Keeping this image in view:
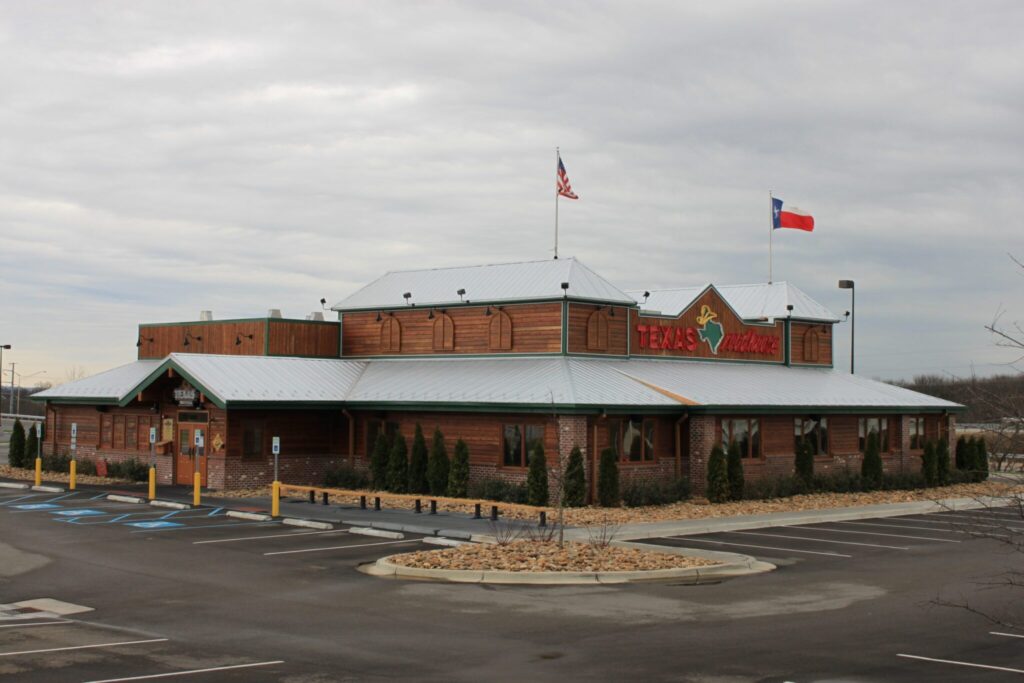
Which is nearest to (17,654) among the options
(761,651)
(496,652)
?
(496,652)

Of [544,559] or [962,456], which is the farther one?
[962,456]

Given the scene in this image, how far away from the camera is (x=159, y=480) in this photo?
39125mm

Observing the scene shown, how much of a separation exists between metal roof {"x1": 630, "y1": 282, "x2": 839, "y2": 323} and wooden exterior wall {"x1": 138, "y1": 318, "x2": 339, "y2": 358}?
12385 mm

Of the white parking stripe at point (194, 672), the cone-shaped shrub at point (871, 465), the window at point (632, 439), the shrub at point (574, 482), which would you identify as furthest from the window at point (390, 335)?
the white parking stripe at point (194, 672)

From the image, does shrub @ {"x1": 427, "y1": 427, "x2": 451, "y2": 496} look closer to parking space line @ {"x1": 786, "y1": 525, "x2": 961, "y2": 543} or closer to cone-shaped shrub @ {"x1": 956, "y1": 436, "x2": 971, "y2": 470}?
parking space line @ {"x1": 786, "y1": 525, "x2": 961, "y2": 543}

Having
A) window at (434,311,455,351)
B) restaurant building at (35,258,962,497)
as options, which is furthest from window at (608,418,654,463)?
window at (434,311,455,351)

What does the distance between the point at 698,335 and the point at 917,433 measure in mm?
9677

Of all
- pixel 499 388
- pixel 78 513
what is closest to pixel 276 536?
pixel 78 513

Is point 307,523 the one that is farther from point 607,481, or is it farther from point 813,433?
point 813,433

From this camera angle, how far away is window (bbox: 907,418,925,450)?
44125 millimetres

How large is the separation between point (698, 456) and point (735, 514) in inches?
161

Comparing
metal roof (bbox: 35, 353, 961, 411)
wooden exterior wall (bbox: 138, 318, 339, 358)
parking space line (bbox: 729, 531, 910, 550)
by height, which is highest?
wooden exterior wall (bbox: 138, 318, 339, 358)

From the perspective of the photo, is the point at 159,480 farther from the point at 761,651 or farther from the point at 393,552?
the point at 761,651

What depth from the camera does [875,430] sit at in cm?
4234
